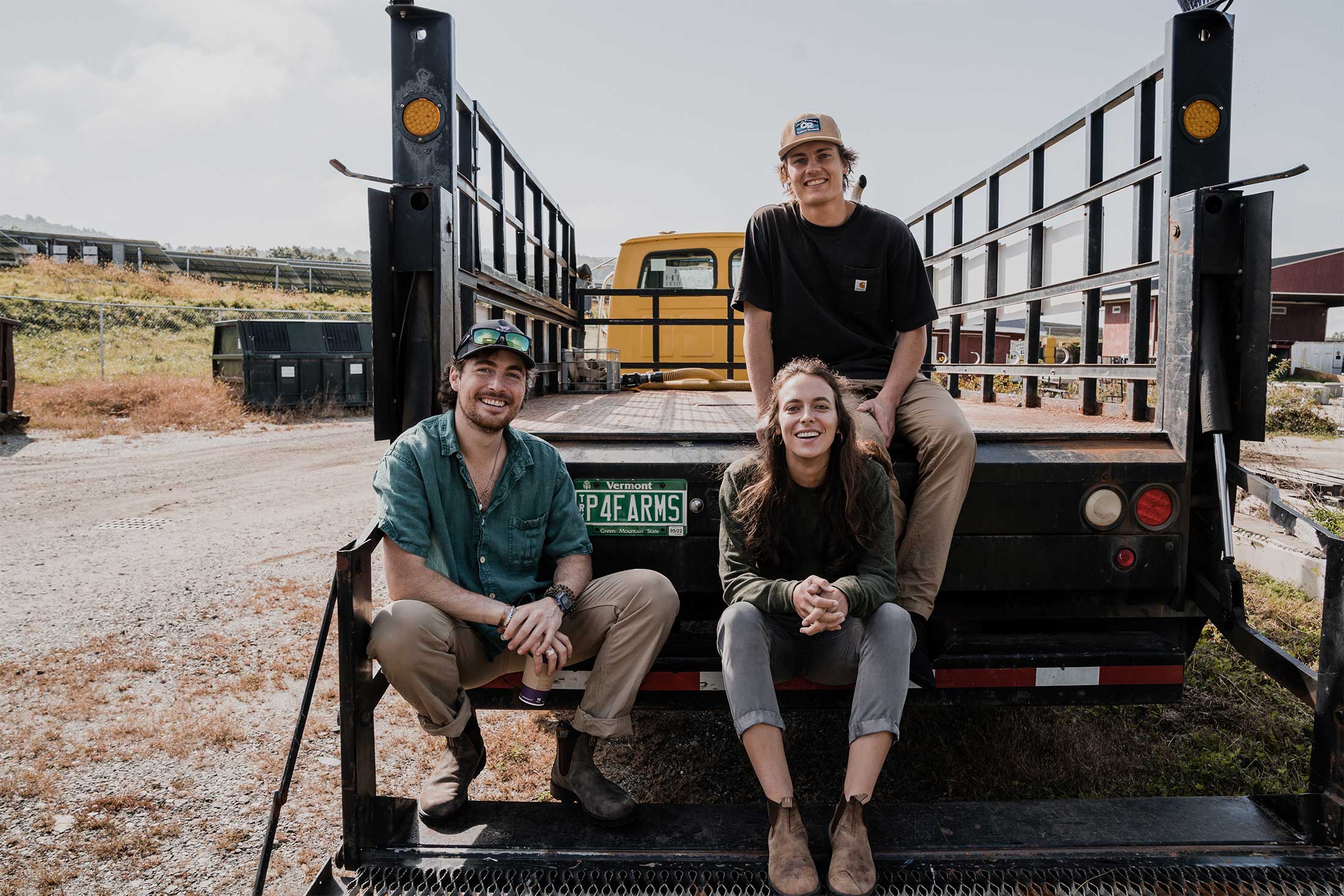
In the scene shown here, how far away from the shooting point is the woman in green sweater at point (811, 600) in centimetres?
211

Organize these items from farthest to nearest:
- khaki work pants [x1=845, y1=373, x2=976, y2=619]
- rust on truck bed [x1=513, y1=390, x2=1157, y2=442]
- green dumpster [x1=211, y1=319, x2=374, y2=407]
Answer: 1. green dumpster [x1=211, y1=319, x2=374, y2=407]
2. rust on truck bed [x1=513, y1=390, x2=1157, y2=442]
3. khaki work pants [x1=845, y1=373, x2=976, y2=619]

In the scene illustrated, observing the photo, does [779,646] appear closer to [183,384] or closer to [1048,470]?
[1048,470]

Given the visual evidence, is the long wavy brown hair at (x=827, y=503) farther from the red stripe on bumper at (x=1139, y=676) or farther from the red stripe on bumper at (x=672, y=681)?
the red stripe on bumper at (x=1139, y=676)

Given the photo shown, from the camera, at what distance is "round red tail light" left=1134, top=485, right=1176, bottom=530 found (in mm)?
2586

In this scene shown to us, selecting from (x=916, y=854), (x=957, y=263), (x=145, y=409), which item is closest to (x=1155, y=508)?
(x=916, y=854)

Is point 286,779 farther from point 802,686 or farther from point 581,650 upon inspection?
point 802,686

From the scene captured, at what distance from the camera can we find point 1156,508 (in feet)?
8.51

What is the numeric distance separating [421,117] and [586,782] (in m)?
2.03

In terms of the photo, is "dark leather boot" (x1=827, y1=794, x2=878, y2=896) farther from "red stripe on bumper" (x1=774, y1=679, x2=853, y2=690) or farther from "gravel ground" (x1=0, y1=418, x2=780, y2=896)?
"gravel ground" (x1=0, y1=418, x2=780, y2=896)

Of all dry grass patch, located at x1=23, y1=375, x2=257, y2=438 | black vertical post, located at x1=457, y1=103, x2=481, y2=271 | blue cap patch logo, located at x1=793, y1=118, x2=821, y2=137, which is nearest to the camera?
blue cap patch logo, located at x1=793, y1=118, x2=821, y2=137

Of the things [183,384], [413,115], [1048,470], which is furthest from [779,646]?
[183,384]

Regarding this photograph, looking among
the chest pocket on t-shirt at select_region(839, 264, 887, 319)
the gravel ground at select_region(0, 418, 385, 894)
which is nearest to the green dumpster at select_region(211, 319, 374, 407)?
the gravel ground at select_region(0, 418, 385, 894)

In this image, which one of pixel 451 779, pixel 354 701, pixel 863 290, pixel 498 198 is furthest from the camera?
pixel 498 198

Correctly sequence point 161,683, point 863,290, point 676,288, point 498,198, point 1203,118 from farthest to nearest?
point 676,288, point 498,198, point 161,683, point 863,290, point 1203,118
